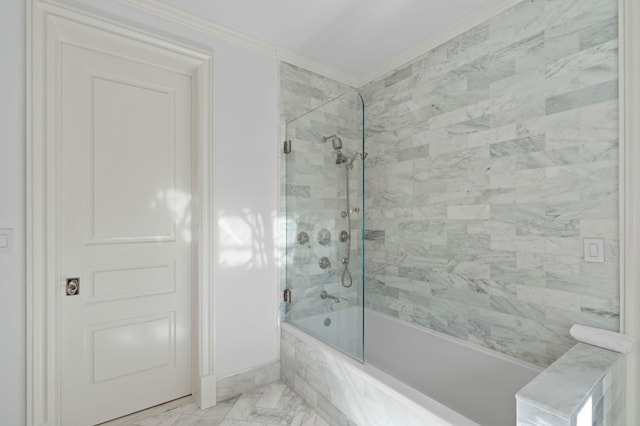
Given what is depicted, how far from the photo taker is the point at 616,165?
A: 54.7 inches

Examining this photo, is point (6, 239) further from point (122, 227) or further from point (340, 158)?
point (340, 158)

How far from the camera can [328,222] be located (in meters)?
2.08

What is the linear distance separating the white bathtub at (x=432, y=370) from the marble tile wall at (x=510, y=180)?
96 millimetres

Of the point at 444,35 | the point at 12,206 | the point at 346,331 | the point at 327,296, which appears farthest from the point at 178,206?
the point at 444,35

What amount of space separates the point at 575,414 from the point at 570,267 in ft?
2.89

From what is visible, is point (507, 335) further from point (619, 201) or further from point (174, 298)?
point (174, 298)

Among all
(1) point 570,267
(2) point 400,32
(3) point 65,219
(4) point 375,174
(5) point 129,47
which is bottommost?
(1) point 570,267

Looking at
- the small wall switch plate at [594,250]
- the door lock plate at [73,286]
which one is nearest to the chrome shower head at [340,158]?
the small wall switch plate at [594,250]

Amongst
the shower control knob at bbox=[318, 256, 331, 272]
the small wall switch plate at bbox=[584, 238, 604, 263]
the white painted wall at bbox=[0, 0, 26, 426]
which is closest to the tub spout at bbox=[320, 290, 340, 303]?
the shower control knob at bbox=[318, 256, 331, 272]

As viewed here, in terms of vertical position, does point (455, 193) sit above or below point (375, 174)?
below

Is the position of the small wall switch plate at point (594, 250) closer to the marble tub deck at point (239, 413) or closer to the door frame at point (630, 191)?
the door frame at point (630, 191)

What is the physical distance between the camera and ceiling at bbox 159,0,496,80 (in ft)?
6.09

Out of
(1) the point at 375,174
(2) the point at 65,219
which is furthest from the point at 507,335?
(2) the point at 65,219

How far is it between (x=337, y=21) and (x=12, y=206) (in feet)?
6.98
